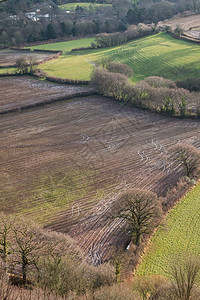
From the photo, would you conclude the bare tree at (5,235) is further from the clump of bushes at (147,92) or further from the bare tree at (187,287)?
the clump of bushes at (147,92)

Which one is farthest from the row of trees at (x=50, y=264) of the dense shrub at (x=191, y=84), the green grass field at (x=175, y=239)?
the dense shrub at (x=191, y=84)

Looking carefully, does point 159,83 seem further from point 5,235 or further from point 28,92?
point 5,235

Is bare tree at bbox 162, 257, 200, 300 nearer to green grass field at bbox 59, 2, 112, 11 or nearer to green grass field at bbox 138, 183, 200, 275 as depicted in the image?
green grass field at bbox 138, 183, 200, 275

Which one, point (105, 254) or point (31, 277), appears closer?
point (31, 277)

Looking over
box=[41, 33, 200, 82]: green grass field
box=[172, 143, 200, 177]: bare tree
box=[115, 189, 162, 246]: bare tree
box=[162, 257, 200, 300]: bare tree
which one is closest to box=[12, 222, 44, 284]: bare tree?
box=[115, 189, 162, 246]: bare tree

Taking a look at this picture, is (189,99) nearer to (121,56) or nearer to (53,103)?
(53,103)

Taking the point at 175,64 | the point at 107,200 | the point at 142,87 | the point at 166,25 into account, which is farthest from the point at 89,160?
the point at 166,25
